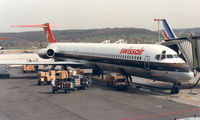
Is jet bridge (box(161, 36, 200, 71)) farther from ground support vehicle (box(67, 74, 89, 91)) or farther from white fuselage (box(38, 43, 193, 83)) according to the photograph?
ground support vehicle (box(67, 74, 89, 91))

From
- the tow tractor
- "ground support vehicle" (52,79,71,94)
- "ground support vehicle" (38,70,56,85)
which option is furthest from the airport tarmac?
"ground support vehicle" (38,70,56,85)

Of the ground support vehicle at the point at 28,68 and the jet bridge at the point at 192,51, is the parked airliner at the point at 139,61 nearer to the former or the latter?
the jet bridge at the point at 192,51

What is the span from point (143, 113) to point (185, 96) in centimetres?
710

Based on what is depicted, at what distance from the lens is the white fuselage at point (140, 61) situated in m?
22.0

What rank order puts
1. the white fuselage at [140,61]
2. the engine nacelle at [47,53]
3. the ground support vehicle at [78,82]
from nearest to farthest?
the white fuselage at [140,61] < the ground support vehicle at [78,82] < the engine nacelle at [47,53]

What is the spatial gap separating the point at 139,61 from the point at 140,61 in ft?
0.44

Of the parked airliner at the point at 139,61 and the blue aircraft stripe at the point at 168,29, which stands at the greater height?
the blue aircraft stripe at the point at 168,29

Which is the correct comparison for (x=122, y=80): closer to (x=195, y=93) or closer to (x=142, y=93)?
(x=142, y=93)

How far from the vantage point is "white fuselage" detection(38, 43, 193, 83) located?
22.0 metres

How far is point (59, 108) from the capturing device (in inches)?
723

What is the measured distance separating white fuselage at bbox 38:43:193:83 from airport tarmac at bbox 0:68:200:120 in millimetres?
1840

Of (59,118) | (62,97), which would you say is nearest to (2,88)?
(62,97)

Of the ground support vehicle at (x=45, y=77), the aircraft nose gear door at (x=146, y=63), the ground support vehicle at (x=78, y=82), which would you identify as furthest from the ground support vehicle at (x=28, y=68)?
the aircraft nose gear door at (x=146, y=63)

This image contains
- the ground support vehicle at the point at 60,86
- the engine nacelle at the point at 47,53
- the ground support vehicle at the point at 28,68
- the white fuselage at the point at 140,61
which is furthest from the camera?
the ground support vehicle at the point at 28,68
